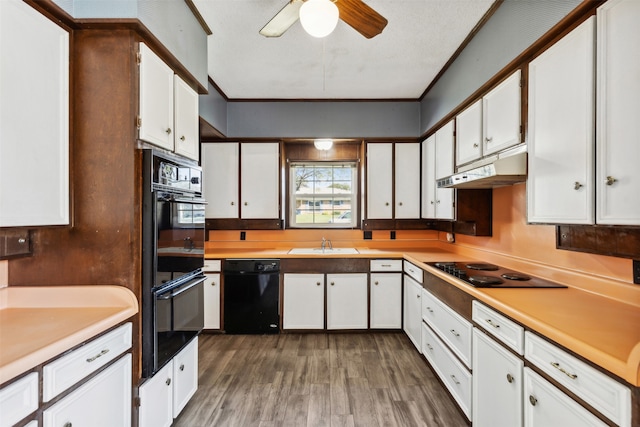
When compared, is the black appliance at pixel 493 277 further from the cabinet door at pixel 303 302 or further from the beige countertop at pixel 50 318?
the beige countertop at pixel 50 318

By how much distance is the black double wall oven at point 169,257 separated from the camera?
149 centimetres

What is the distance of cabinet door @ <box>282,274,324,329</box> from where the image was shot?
3.21 m

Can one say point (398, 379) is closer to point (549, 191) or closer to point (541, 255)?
point (541, 255)

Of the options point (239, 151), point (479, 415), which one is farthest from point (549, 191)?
point (239, 151)

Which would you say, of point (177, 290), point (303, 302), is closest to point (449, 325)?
point (303, 302)

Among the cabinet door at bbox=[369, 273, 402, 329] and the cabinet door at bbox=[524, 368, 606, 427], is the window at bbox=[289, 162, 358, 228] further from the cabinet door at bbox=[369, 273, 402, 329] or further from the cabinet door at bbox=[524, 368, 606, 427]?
the cabinet door at bbox=[524, 368, 606, 427]

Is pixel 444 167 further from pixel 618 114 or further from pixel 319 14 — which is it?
pixel 319 14

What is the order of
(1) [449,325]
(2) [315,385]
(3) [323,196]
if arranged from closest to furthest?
(1) [449,325]
(2) [315,385]
(3) [323,196]

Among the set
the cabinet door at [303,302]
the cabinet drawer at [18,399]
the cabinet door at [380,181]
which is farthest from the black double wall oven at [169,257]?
the cabinet door at [380,181]

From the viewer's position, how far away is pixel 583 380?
983 mm

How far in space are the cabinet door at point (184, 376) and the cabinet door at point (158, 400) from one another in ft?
0.17

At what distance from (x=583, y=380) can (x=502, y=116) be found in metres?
1.56

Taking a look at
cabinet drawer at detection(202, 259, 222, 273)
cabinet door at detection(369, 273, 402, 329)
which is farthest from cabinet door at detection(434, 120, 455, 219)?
cabinet drawer at detection(202, 259, 222, 273)

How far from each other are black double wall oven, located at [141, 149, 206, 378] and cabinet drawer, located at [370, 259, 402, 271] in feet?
6.11
